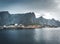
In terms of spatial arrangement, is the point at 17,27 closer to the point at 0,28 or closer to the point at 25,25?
the point at 25,25

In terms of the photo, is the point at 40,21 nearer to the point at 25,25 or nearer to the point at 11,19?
the point at 25,25

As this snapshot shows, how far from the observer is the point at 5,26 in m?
61.6

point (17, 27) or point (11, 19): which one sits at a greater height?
point (11, 19)

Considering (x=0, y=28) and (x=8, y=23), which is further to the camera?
(x=8, y=23)

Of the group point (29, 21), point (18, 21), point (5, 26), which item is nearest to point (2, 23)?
point (5, 26)

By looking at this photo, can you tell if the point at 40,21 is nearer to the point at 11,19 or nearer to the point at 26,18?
the point at 26,18

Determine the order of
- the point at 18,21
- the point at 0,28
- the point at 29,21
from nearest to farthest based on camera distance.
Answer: the point at 0,28
the point at 18,21
the point at 29,21

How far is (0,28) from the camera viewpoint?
193ft

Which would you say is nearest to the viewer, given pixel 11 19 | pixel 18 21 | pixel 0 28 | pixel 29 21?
pixel 0 28

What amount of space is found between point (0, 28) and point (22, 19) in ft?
49.8

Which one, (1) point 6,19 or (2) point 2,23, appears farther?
(1) point 6,19

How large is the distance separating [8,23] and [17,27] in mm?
4498

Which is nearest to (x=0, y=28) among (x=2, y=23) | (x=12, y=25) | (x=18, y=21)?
(x=2, y=23)

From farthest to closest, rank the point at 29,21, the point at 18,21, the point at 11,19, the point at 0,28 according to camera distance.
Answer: the point at 29,21 → the point at 18,21 → the point at 11,19 → the point at 0,28
